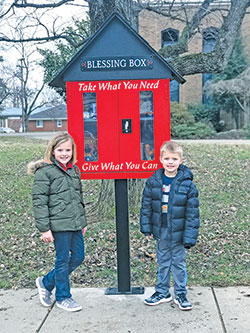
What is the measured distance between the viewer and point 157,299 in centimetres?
409

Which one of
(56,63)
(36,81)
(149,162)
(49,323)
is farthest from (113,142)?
(36,81)

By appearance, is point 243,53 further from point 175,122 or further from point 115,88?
point 115,88

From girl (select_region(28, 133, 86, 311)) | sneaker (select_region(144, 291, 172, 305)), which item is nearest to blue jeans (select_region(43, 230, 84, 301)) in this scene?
girl (select_region(28, 133, 86, 311))

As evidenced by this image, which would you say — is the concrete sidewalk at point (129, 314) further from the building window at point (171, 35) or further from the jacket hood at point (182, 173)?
the building window at point (171, 35)

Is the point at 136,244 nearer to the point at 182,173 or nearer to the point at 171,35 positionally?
the point at 182,173

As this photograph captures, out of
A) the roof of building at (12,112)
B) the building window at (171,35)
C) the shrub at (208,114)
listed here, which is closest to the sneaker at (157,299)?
the building window at (171,35)

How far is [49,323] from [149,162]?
169 centimetres

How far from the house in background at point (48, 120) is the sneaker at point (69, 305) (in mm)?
61176

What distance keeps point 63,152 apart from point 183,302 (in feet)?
5.68

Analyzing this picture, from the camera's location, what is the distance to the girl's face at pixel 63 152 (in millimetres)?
3910

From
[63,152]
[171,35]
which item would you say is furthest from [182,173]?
[171,35]

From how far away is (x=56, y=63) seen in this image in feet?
Answer: 43.9

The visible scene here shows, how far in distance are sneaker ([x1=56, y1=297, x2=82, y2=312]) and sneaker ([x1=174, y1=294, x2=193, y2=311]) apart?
89cm

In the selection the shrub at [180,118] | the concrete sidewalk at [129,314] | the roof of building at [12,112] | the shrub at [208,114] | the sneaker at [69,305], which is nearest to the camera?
the concrete sidewalk at [129,314]
